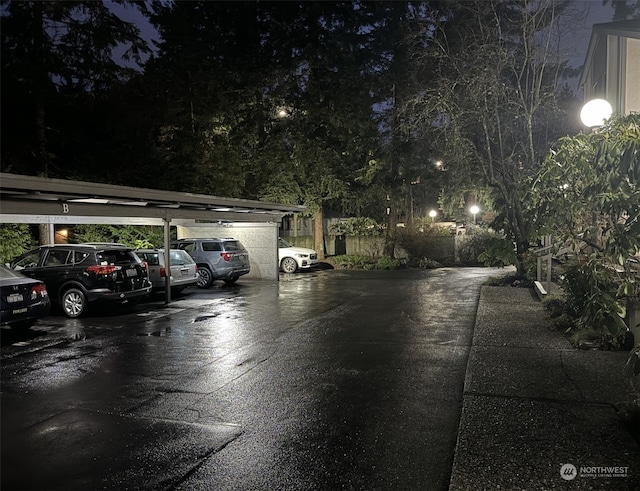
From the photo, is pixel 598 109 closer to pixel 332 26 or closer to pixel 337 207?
pixel 332 26

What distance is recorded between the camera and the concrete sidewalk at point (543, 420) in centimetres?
389

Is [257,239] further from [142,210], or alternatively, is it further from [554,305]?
[554,305]

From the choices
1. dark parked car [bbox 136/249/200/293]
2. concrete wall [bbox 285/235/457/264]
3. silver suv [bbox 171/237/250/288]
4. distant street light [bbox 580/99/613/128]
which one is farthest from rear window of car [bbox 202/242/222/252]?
distant street light [bbox 580/99/613/128]

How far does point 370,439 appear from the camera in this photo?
4742 mm

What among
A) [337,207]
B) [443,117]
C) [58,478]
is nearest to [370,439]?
[58,478]

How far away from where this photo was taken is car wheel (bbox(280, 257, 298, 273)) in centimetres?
2341

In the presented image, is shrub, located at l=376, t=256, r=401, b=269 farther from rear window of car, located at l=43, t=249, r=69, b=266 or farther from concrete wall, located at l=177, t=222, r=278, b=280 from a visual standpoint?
rear window of car, located at l=43, t=249, r=69, b=266

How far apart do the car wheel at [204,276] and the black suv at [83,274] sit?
17.5 ft

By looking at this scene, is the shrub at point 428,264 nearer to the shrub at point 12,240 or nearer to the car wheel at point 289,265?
the car wheel at point 289,265

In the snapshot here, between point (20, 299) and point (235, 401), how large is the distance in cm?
555

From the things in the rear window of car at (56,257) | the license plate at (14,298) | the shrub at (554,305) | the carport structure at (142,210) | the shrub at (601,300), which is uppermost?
the carport structure at (142,210)

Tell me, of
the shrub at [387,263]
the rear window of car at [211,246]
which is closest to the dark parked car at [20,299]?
the rear window of car at [211,246]

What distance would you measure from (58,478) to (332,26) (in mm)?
26481

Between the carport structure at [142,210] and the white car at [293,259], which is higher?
the carport structure at [142,210]
